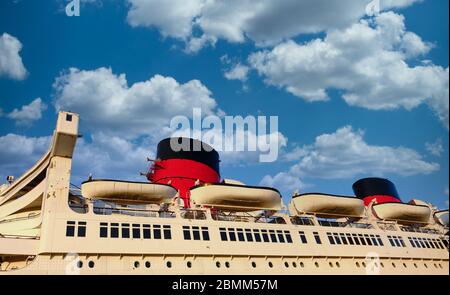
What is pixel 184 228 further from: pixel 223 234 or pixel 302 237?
pixel 302 237

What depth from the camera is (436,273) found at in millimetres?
24406

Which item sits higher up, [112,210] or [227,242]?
[112,210]

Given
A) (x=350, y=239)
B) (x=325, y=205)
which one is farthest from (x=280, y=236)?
(x=350, y=239)

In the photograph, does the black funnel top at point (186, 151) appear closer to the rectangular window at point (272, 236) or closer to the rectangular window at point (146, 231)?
the rectangular window at point (272, 236)

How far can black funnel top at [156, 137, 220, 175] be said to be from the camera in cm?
2511

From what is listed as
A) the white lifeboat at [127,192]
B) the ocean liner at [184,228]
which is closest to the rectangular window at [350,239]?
the ocean liner at [184,228]

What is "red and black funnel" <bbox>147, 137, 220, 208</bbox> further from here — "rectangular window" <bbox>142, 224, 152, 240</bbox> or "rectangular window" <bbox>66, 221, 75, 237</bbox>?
"rectangular window" <bbox>66, 221, 75, 237</bbox>
